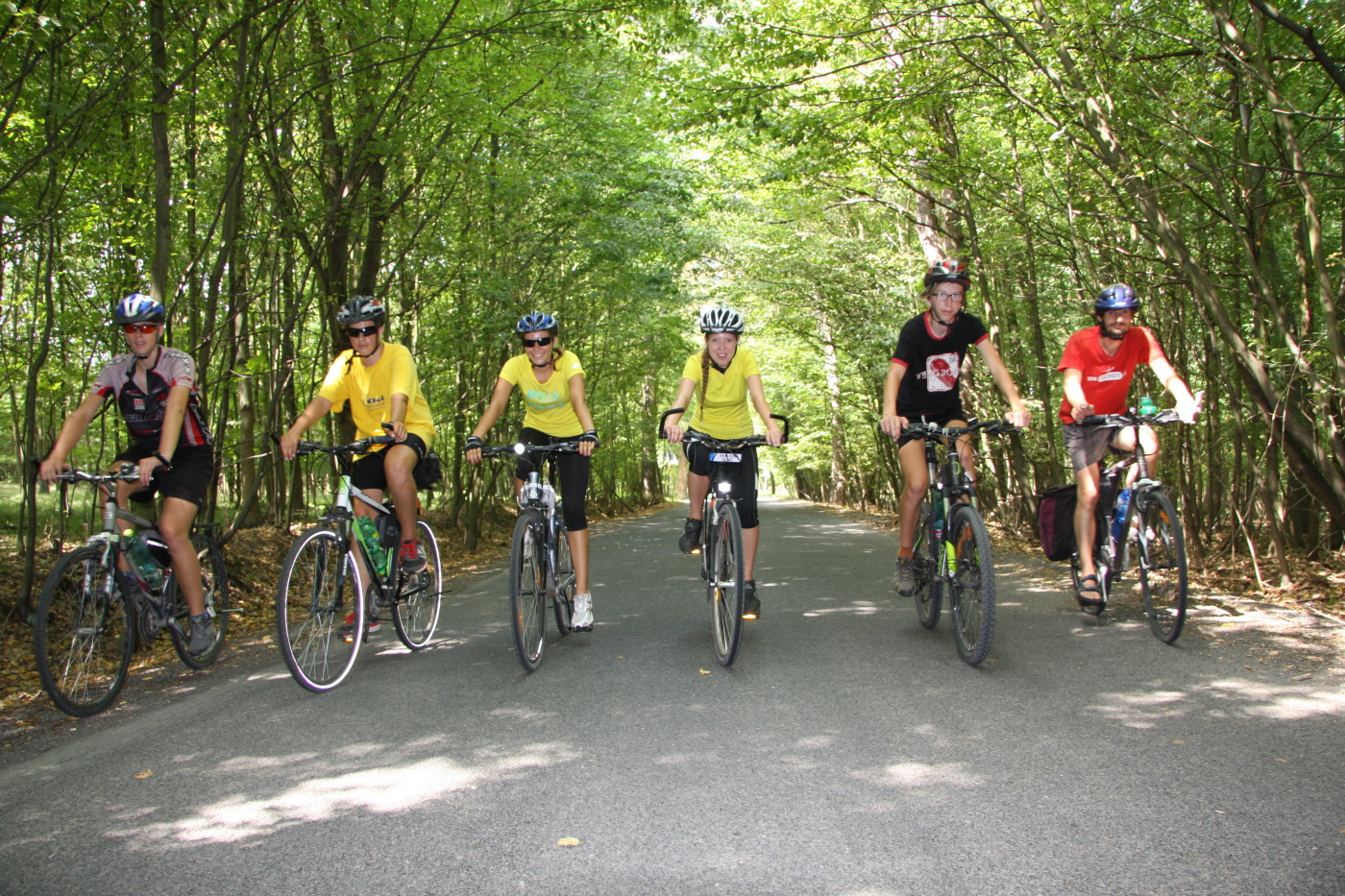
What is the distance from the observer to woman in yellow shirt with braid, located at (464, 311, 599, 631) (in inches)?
237

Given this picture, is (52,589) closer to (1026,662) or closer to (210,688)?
(210,688)

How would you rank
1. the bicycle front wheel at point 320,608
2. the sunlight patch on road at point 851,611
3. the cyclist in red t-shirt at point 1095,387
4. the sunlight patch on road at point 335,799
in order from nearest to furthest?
the sunlight patch on road at point 335,799, the bicycle front wheel at point 320,608, the cyclist in red t-shirt at point 1095,387, the sunlight patch on road at point 851,611

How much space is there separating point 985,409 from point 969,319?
7.26 metres

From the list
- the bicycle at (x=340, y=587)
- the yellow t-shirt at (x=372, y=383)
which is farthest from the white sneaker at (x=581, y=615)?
the yellow t-shirt at (x=372, y=383)

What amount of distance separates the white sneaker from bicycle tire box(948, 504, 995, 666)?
7.62 feet

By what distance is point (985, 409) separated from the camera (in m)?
12.7

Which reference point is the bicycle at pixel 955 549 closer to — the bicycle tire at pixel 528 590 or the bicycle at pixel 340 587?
the bicycle tire at pixel 528 590

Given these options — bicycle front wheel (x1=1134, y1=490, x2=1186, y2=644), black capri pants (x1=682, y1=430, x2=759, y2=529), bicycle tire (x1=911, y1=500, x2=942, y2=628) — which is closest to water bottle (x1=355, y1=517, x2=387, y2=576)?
black capri pants (x1=682, y1=430, x2=759, y2=529)

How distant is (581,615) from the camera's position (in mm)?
6043

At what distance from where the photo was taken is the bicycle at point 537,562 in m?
5.21

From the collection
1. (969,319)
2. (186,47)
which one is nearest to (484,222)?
(186,47)

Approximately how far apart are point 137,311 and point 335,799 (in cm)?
316

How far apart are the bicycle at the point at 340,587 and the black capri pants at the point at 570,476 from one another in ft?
3.08

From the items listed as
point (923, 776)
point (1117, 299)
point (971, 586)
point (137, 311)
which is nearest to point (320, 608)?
point (137, 311)
